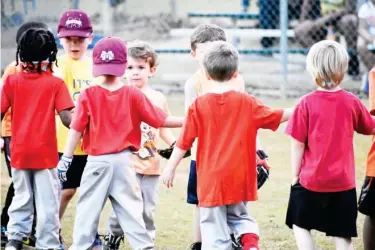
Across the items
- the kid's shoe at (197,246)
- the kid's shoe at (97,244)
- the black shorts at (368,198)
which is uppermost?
the black shorts at (368,198)

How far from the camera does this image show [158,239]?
7.21 meters

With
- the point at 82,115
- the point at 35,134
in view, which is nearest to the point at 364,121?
the point at 82,115

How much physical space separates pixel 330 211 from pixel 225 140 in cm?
74

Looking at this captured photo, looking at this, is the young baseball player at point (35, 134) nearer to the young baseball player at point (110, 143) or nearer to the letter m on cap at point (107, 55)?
the young baseball player at point (110, 143)

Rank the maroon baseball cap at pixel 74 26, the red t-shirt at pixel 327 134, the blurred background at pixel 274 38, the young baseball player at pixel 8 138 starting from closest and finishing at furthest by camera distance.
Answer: the red t-shirt at pixel 327 134 → the young baseball player at pixel 8 138 → the maroon baseball cap at pixel 74 26 → the blurred background at pixel 274 38

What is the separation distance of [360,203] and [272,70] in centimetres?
910

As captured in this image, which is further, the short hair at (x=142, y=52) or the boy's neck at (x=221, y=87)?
the short hair at (x=142, y=52)

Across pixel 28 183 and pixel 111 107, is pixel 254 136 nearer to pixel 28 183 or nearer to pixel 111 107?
pixel 111 107

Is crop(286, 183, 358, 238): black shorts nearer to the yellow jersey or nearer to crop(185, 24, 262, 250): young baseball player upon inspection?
crop(185, 24, 262, 250): young baseball player

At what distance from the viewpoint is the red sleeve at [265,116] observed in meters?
5.66

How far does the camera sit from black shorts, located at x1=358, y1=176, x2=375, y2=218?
240 inches

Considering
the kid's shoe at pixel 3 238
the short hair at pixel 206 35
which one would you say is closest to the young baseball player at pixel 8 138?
the kid's shoe at pixel 3 238

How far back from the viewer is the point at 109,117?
5.85 meters

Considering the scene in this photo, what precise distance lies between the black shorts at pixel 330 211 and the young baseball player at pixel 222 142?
0.31 meters
